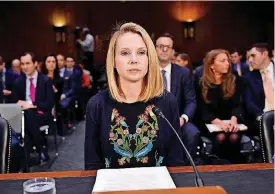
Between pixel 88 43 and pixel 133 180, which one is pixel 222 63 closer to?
pixel 133 180

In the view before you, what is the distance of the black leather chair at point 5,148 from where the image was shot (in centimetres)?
180

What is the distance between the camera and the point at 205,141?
3.16 meters

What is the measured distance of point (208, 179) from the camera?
1.42 m

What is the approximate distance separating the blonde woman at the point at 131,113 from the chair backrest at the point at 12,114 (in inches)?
68.5

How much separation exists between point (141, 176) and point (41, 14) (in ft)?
36.2

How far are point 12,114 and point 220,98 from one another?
72.5 inches

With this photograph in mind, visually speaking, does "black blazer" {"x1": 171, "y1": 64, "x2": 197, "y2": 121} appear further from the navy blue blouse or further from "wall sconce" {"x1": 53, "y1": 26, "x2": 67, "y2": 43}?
"wall sconce" {"x1": 53, "y1": 26, "x2": 67, "y2": 43}

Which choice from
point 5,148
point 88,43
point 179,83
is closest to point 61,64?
point 88,43

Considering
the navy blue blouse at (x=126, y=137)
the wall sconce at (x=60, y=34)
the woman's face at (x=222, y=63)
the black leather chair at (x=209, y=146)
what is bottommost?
the black leather chair at (x=209, y=146)

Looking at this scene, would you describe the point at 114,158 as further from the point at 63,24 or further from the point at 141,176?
the point at 63,24

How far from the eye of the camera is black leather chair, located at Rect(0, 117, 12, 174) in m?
1.80

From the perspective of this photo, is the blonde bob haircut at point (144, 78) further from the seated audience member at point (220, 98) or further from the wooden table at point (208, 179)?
the seated audience member at point (220, 98)

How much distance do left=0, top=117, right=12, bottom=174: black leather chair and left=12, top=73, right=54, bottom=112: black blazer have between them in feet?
8.19

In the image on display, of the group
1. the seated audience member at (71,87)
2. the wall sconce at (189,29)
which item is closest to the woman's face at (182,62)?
the seated audience member at (71,87)
